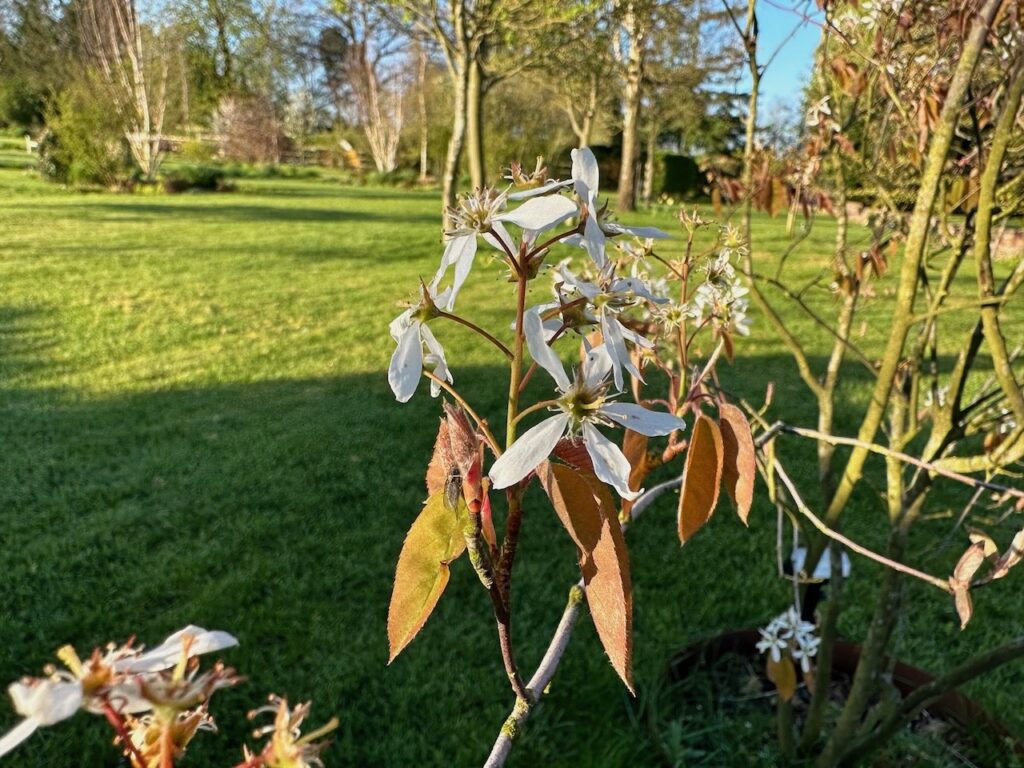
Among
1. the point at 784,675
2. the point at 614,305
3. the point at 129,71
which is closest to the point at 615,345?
the point at 614,305

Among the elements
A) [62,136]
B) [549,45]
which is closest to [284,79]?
[62,136]

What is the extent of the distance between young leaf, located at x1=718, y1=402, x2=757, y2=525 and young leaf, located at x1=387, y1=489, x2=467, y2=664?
11.2 inches

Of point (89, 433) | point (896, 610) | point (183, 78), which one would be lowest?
point (89, 433)

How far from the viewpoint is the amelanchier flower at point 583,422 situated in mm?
472

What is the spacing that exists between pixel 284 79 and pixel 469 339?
30.9 metres

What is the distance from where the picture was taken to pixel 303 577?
242 cm

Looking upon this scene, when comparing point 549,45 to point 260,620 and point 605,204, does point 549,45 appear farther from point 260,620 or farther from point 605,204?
point 605,204

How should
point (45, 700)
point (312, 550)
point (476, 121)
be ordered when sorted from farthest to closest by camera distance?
point (476, 121), point (312, 550), point (45, 700)

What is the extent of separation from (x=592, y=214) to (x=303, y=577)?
7.20ft

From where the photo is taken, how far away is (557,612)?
2.30 metres

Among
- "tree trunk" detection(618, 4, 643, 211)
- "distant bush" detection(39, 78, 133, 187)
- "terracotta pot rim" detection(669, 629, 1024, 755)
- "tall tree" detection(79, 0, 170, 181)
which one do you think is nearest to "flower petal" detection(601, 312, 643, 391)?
"terracotta pot rim" detection(669, 629, 1024, 755)

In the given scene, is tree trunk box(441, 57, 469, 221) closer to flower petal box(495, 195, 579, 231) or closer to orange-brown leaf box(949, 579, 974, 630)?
orange-brown leaf box(949, 579, 974, 630)

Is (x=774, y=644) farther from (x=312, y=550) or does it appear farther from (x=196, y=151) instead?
(x=196, y=151)

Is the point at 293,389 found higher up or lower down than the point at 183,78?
lower down
